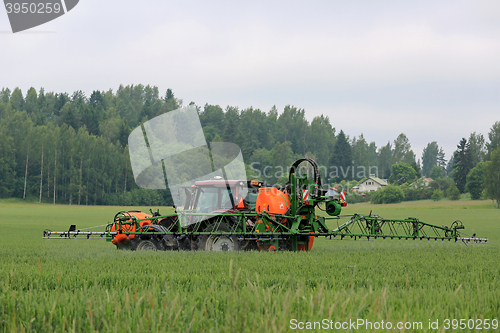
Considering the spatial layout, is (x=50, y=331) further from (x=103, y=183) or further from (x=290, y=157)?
(x=290, y=157)

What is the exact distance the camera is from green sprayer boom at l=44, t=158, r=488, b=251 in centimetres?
1324

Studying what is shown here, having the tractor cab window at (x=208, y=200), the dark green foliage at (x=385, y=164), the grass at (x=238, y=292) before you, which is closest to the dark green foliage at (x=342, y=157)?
the dark green foliage at (x=385, y=164)

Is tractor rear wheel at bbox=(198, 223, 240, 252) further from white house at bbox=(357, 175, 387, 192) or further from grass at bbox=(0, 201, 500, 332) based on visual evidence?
white house at bbox=(357, 175, 387, 192)

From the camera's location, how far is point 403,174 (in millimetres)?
143375

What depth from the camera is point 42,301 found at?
16.8 ft

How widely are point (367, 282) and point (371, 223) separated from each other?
25.0 ft

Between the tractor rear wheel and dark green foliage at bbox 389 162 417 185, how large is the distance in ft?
443

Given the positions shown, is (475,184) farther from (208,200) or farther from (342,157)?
(208,200)

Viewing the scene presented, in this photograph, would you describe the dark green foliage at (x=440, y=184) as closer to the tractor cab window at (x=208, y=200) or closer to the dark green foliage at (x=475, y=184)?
the dark green foliage at (x=475, y=184)

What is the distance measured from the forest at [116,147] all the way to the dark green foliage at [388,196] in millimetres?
14496

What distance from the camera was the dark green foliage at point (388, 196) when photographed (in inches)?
Answer: 3937

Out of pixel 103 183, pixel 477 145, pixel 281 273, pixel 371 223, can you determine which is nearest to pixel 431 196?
pixel 477 145

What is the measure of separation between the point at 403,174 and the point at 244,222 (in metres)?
139

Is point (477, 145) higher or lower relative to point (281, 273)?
higher
